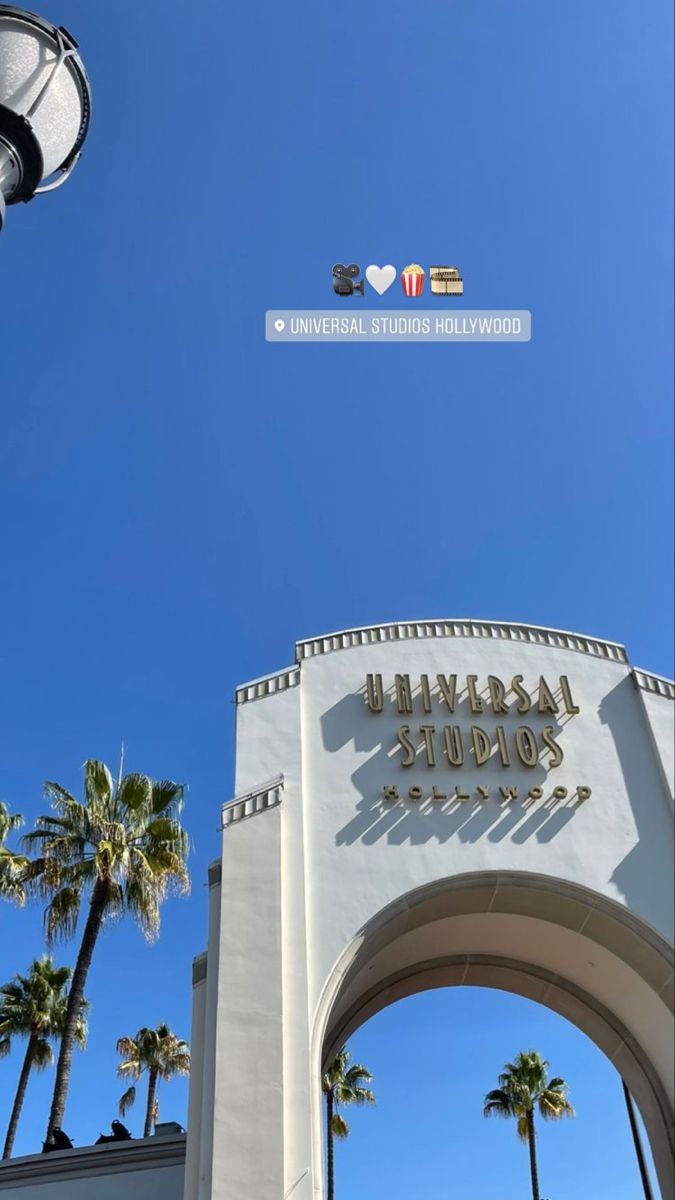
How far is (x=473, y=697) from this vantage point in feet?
45.6

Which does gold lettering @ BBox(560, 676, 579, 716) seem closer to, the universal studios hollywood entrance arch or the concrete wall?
the universal studios hollywood entrance arch

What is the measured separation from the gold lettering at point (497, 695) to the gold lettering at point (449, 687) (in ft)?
1.83

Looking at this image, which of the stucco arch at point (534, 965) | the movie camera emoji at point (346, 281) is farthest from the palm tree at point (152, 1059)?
the movie camera emoji at point (346, 281)

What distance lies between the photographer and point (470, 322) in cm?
1408

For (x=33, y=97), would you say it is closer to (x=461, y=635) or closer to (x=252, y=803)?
(x=252, y=803)

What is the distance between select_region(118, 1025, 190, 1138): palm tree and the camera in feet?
112

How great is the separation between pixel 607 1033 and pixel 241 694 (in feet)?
26.1

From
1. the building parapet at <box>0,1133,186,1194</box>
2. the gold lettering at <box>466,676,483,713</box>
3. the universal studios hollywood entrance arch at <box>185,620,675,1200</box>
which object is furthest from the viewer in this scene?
the gold lettering at <box>466,676,483,713</box>

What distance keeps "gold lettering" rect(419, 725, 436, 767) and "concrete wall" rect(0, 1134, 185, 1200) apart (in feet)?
19.4

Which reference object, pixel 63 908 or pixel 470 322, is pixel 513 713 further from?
pixel 63 908

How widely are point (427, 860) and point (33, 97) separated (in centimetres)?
1010

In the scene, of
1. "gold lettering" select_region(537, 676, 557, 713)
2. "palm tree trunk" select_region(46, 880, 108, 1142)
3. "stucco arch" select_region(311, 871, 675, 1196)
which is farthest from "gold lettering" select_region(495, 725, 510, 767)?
"palm tree trunk" select_region(46, 880, 108, 1142)

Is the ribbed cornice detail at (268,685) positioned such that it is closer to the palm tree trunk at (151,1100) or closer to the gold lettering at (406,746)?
the gold lettering at (406,746)

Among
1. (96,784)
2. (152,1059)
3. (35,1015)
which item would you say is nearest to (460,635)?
(96,784)
